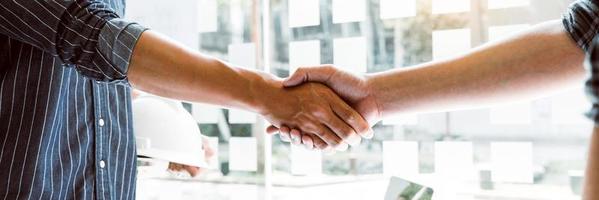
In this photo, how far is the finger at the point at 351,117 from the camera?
1.41 meters

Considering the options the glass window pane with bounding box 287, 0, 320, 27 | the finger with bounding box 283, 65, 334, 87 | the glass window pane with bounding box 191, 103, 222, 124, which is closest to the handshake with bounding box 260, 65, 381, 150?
the finger with bounding box 283, 65, 334, 87

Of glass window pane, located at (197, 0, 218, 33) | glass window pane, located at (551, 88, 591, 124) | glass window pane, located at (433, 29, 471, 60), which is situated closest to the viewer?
glass window pane, located at (551, 88, 591, 124)

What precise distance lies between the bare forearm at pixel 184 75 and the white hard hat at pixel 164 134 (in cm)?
28

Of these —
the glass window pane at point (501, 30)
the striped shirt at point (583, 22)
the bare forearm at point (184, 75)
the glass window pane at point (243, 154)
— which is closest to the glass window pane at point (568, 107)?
the glass window pane at point (501, 30)

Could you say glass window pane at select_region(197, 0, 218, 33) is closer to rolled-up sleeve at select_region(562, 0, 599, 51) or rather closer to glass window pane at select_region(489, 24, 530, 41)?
glass window pane at select_region(489, 24, 530, 41)

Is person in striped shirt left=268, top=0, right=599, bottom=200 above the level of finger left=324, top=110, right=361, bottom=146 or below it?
above

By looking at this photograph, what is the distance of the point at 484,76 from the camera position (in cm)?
126

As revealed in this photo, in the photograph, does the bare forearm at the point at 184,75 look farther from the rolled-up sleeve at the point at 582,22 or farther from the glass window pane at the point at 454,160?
the glass window pane at the point at 454,160

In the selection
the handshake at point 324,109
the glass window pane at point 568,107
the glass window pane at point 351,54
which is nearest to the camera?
the handshake at point 324,109

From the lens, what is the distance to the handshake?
140 cm

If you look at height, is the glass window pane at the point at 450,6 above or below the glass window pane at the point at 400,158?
above

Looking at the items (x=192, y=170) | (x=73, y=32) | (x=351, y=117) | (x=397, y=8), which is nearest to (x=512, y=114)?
(x=397, y=8)

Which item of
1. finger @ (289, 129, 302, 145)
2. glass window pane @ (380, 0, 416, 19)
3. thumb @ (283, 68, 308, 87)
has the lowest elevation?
finger @ (289, 129, 302, 145)

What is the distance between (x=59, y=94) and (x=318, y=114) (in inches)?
23.1
